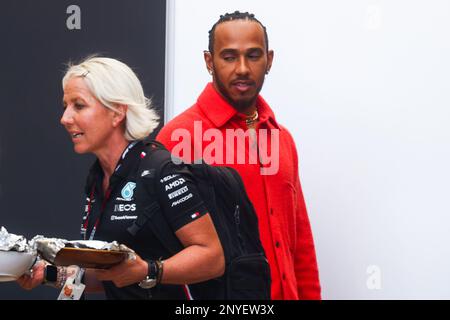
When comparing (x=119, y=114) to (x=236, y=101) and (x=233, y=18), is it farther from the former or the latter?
(x=233, y=18)

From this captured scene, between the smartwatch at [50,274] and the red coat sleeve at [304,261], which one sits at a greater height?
the smartwatch at [50,274]

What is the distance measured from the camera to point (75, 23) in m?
3.23

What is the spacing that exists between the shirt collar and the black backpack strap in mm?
598

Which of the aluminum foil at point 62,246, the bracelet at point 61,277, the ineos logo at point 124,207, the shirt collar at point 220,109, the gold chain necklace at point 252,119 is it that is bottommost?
the bracelet at point 61,277

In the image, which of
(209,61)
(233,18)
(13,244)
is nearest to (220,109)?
(209,61)

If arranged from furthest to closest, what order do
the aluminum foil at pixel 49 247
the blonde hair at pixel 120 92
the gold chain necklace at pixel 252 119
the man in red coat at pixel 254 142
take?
1. the gold chain necklace at pixel 252 119
2. the man in red coat at pixel 254 142
3. the blonde hair at pixel 120 92
4. the aluminum foil at pixel 49 247

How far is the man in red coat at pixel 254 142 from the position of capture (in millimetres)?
2832

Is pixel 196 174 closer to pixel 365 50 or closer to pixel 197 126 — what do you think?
pixel 197 126

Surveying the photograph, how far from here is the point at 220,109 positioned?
2.90m

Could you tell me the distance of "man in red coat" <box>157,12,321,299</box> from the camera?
9.29 feet

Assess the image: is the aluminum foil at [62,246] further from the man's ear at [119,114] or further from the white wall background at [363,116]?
the white wall background at [363,116]

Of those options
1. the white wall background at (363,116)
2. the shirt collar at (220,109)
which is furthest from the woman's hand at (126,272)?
the white wall background at (363,116)

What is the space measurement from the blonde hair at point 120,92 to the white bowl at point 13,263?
17.8 inches

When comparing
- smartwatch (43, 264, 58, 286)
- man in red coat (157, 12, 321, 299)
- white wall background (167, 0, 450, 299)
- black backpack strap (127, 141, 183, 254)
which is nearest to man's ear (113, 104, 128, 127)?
black backpack strap (127, 141, 183, 254)
